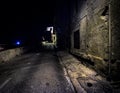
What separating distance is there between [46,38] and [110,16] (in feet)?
215

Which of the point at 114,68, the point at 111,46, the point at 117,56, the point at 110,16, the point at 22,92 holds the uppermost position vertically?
the point at 110,16

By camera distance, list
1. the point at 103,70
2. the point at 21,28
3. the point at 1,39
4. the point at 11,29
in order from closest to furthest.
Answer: the point at 103,70, the point at 1,39, the point at 11,29, the point at 21,28

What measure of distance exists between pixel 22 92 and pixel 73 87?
1.96 m

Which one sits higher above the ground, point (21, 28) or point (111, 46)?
point (21, 28)

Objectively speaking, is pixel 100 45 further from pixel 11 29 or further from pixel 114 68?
pixel 11 29

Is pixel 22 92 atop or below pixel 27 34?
below

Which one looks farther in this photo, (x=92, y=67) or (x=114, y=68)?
(x=92, y=67)

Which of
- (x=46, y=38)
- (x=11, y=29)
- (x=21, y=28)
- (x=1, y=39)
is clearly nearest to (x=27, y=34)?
(x=21, y=28)

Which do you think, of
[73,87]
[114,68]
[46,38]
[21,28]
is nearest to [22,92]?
[73,87]

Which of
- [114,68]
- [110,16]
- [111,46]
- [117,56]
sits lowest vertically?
[114,68]

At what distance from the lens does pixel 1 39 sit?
3816 centimetres

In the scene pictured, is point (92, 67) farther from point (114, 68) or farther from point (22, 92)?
point (22, 92)

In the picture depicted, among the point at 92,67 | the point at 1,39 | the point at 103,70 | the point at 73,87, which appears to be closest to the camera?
the point at 73,87

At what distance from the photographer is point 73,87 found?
6.06 m
